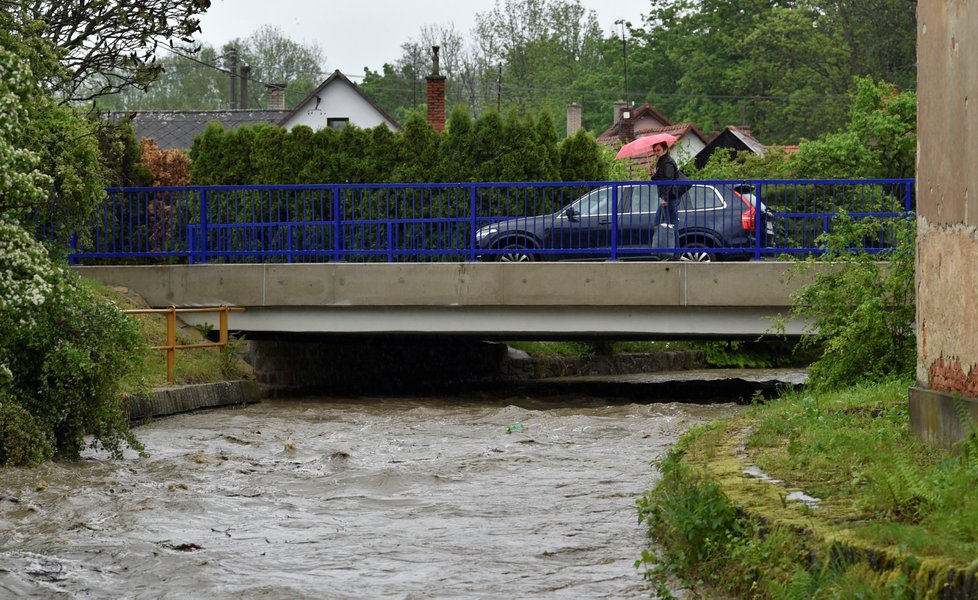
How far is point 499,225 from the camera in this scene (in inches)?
779

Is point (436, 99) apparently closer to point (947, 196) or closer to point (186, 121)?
point (186, 121)

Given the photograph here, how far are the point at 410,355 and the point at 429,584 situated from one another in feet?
56.4

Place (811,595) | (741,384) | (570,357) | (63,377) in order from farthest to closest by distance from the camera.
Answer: (570,357) < (741,384) < (63,377) < (811,595)

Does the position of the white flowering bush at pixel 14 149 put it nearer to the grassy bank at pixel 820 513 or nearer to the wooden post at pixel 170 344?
the wooden post at pixel 170 344

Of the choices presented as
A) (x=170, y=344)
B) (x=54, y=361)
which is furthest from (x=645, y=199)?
(x=54, y=361)

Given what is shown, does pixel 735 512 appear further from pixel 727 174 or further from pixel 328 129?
pixel 727 174

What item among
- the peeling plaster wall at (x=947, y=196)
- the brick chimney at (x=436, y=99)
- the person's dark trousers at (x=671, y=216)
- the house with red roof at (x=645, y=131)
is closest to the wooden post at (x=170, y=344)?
the person's dark trousers at (x=671, y=216)

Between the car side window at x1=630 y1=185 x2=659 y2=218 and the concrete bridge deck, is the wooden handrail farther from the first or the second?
the car side window at x1=630 y1=185 x2=659 y2=218

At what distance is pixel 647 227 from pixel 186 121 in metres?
36.1

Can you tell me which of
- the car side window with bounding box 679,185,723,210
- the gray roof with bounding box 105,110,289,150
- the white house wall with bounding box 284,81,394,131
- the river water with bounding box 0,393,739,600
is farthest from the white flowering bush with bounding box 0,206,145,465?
the white house wall with bounding box 284,81,394,131

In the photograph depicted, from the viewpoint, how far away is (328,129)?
25.4m

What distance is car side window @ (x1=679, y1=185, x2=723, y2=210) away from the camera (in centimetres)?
1912

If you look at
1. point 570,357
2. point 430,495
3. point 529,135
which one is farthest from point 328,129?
point 430,495

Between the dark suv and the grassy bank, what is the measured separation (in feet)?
30.0
